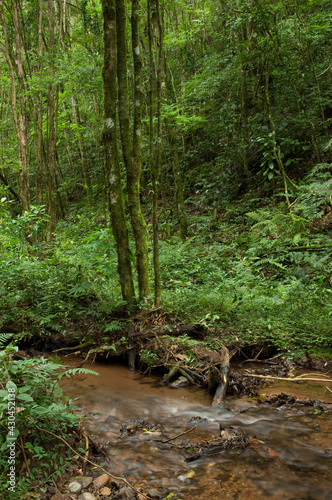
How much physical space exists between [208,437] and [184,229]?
9004 mm

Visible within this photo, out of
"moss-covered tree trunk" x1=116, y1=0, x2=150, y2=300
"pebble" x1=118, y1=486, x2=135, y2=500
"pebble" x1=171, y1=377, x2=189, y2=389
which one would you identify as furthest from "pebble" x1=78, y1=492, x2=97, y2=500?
"moss-covered tree trunk" x1=116, y1=0, x2=150, y2=300

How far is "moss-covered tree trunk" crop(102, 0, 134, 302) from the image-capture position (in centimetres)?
554

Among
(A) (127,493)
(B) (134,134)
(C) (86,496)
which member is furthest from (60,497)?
(B) (134,134)

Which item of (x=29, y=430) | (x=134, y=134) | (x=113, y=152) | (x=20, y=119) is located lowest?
(x=29, y=430)

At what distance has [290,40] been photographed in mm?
10938

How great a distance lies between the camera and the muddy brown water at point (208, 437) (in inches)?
102

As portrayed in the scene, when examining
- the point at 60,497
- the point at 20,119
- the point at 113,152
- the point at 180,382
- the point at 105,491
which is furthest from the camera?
the point at 20,119

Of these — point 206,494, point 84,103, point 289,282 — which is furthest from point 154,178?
point 84,103

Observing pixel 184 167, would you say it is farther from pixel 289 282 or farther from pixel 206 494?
pixel 206 494

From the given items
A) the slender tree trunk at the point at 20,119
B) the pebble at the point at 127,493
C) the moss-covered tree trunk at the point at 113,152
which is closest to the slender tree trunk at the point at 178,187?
the slender tree trunk at the point at 20,119

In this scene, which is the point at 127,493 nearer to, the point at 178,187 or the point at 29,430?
the point at 29,430

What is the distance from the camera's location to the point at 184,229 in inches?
470

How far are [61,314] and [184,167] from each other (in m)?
11.4

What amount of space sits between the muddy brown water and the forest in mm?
602
